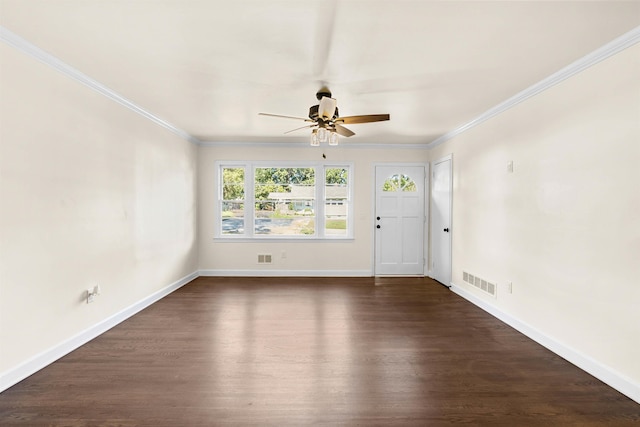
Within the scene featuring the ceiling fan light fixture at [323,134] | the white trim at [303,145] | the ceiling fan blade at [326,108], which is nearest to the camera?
the ceiling fan blade at [326,108]

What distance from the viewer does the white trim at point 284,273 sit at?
19.1 feet

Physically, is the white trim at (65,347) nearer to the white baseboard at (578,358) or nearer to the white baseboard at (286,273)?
the white baseboard at (286,273)

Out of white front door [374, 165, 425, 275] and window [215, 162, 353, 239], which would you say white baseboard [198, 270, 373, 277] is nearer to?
white front door [374, 165, 425, 275]

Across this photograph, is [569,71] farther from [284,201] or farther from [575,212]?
[284,201]

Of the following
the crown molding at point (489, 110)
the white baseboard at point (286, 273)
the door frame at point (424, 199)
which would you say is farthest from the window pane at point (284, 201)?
the crown molding at point (489, 110)

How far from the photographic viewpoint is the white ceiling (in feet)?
6.29

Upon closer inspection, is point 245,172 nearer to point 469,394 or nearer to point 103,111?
point 103,111

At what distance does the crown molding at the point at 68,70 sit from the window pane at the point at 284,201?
2079 mm

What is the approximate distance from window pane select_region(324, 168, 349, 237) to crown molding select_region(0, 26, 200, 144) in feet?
→ 9.65

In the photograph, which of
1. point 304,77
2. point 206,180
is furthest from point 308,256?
point 304,77

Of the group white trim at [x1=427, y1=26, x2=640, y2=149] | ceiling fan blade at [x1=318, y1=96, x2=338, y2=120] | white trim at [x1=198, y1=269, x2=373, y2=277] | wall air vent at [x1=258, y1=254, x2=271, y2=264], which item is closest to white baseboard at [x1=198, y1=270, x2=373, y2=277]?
white trim at [x1=198, y1=269, x2=373, y2=277]

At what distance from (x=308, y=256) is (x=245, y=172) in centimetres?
196

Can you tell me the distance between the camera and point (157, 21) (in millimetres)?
2041

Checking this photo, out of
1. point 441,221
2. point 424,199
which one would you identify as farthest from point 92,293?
point 424,199
